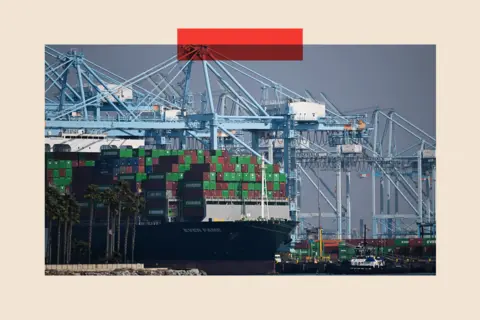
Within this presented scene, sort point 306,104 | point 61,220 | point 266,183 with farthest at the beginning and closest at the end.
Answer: point 306,104 < point 266,183 < point 61,220

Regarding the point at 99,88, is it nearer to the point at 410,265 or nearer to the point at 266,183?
the point at 266,183

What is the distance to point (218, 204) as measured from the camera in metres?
63.6

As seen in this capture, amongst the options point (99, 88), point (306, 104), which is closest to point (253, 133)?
point (306, 104)

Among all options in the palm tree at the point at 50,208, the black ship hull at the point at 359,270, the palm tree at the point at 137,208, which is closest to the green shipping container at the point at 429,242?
the black ship hull at the point at 359,270

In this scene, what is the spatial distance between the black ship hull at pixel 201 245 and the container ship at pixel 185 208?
0.14 ft

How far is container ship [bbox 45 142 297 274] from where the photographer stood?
6328 cm

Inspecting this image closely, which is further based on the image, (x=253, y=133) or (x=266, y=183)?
(x=253, y=133)

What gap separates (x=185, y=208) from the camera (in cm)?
6362

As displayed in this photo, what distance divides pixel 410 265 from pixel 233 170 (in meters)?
8.91

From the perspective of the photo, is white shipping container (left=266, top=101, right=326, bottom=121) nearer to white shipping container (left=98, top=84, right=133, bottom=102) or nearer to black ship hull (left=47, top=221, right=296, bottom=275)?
black ship hull (left=47, top=221, right=296, bottom=275)

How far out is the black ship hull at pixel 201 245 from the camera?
208 feet

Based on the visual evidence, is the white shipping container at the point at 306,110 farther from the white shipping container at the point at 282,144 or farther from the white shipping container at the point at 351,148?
the white shipping container at the point at 282,144

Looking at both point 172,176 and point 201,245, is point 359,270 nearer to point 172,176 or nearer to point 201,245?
point 201,245

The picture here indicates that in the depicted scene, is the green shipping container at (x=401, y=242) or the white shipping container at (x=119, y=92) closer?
the white shipping container at (x=119, y=92)
